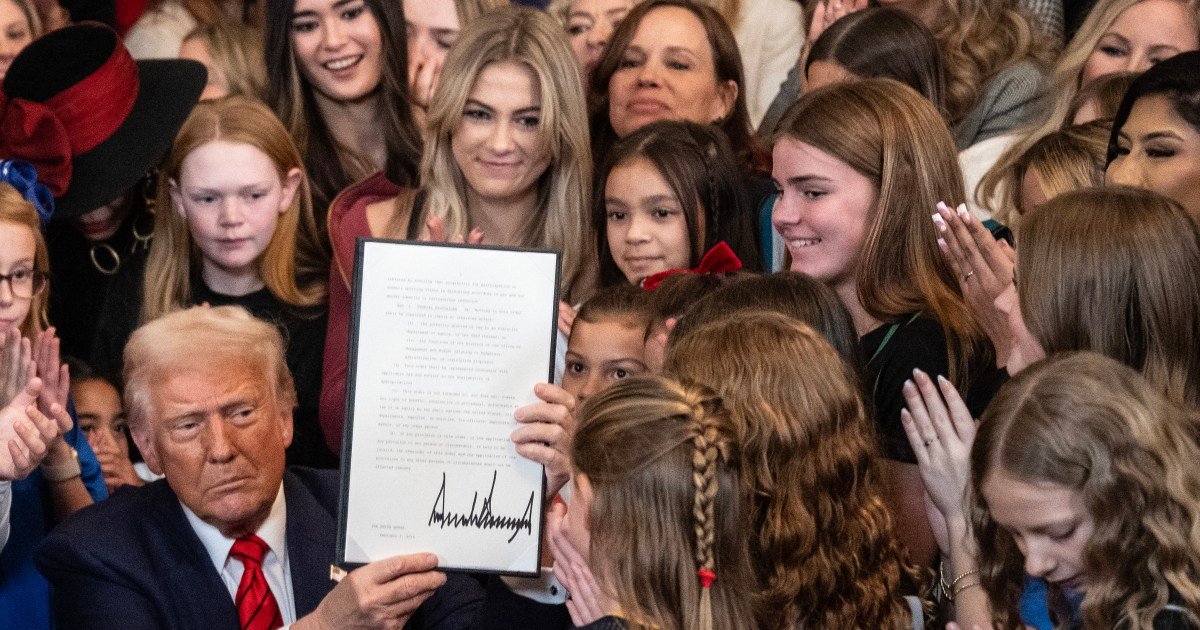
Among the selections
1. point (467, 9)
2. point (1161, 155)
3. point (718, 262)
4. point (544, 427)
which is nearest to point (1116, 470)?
point (544, 427)

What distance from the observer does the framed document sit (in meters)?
2.84

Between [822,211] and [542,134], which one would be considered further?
[542,134]

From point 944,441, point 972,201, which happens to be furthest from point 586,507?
point 972,201

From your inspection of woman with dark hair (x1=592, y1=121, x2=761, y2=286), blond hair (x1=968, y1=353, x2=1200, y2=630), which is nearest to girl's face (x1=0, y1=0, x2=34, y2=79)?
woman with dark hair (x1=592, y1=121, x2=761, y2=286)

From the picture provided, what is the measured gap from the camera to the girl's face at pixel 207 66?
16.9 ft

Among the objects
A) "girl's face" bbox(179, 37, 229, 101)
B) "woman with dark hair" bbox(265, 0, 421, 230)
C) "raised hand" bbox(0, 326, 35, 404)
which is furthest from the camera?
"girl's face" bbox(179, 37, 229, 101)

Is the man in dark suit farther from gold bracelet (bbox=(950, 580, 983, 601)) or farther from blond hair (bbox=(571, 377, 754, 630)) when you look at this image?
gold bracelet (bbox=(950, 580, 983, 601))

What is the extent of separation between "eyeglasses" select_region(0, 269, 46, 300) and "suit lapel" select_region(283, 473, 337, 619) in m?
0.96

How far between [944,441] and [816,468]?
36 centimetres

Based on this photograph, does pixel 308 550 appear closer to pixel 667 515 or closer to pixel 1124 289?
pixel 667 515

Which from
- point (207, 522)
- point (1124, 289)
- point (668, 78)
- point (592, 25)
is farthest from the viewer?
point (592, 25)

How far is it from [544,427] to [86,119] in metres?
2.35

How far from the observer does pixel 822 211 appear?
3.51m

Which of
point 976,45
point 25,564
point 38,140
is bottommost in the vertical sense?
point 25,564
